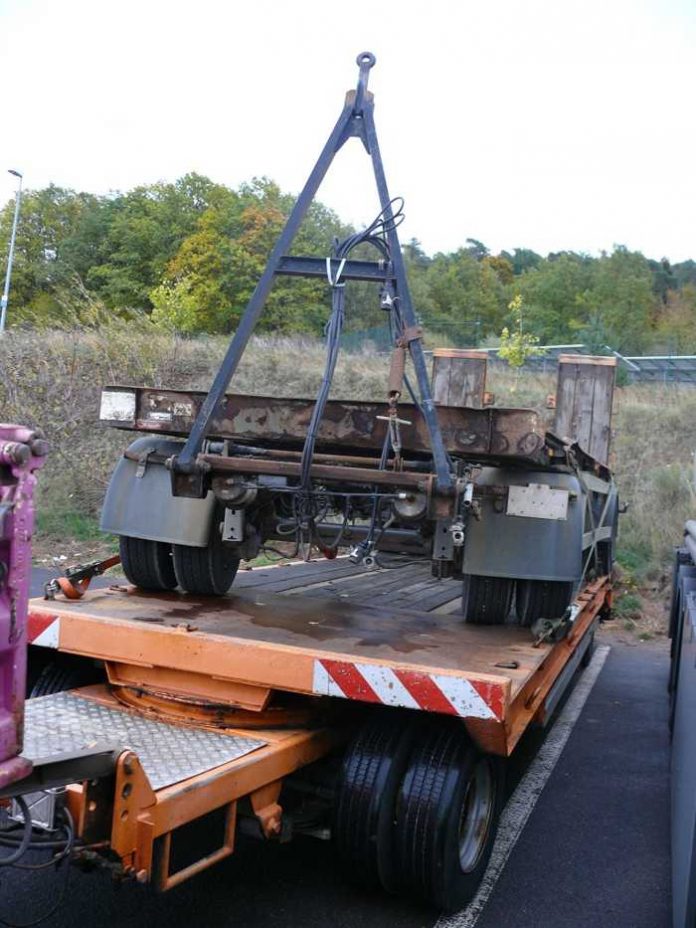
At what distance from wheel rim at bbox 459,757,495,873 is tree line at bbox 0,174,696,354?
59.6 feet

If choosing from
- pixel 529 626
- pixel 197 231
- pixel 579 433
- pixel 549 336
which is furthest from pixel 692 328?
pixel 529 626

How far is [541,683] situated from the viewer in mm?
4555

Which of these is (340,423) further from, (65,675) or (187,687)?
(65,675)

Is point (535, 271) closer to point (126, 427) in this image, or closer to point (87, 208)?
point (87, 208)

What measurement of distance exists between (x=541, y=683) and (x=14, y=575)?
2.87 meters

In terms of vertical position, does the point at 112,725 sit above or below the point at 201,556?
below

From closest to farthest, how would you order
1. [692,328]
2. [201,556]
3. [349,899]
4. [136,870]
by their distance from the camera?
[136,870] → [349,899] → [201,556] → [692,328]

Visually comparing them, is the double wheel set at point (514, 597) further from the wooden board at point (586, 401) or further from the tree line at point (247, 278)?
the tree line at point (247, 278)

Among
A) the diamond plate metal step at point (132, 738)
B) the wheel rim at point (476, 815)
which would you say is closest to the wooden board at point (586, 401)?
the wheel rim at point (476, 815)

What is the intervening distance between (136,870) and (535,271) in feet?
185

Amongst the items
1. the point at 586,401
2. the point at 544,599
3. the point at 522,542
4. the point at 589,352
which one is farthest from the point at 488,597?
the point at 589,352

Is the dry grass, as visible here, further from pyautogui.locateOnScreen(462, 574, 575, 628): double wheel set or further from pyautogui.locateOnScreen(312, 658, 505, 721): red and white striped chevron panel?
pyautogui.locateOnScreen(312, 658, 505, 721): red and white striped chevron panel

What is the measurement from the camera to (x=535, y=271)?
56469 mm

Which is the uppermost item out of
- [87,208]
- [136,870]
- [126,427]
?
[87,208]
